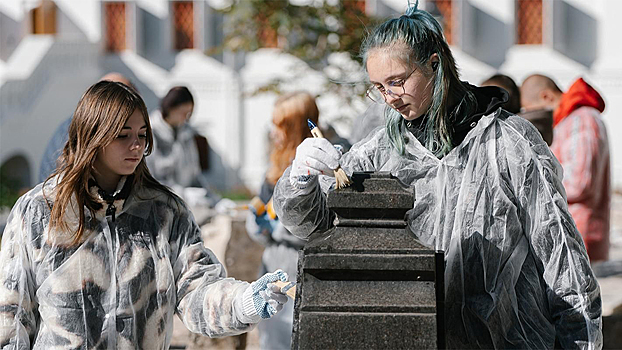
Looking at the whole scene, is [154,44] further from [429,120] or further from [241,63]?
[429,120]

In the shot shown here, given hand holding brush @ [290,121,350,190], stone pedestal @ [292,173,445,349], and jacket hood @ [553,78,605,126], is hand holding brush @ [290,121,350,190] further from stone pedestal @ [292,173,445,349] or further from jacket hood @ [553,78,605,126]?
jacket hood @ [553,78,605,126]

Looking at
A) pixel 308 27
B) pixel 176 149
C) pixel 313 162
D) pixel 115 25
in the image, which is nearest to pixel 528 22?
pixel 308 27

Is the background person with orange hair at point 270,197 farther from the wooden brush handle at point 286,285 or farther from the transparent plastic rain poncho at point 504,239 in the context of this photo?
the transparent plastic rain poncho at point 504,239

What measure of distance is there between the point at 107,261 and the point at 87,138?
0.40 metres

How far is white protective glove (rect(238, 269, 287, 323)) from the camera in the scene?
2.84 m

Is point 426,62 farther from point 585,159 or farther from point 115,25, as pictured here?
point 115,25

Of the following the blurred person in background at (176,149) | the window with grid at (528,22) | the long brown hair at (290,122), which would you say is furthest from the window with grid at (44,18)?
the long brown hair at (290,122)

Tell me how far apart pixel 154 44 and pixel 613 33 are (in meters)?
10.3

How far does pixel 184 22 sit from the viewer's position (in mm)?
21797

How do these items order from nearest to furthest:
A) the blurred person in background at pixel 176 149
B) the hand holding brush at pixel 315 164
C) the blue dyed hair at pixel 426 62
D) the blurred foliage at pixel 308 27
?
the hand holding brush at pixel 315 164, the blue dyed hair at pixel 426 62, the blurred person in background at pixel 176 149, the blurred foliage at pixel 308 27

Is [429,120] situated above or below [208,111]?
above

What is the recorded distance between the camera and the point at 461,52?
2088 centimetres

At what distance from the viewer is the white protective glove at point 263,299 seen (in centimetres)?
284

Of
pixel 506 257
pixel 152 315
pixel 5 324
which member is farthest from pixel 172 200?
pixel 506 257
